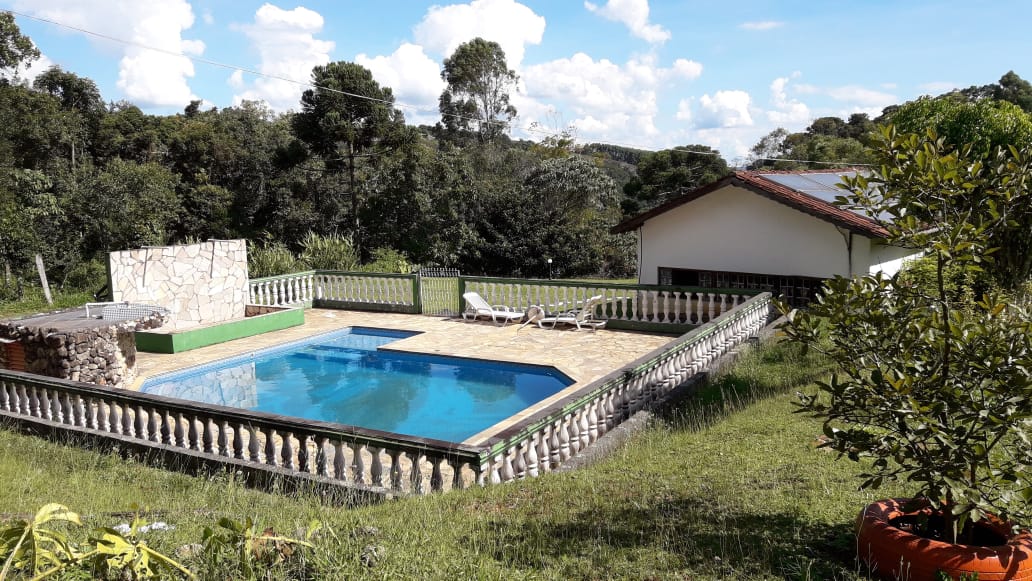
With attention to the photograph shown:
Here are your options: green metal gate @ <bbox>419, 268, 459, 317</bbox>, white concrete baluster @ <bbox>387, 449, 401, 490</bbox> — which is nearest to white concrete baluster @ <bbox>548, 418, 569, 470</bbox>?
white concrete baluster @ <bbox>387, 449, 401, 490</bbox>

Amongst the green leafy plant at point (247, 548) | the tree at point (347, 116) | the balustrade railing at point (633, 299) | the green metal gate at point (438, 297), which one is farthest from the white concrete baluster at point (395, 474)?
the tree at point (347, 116)

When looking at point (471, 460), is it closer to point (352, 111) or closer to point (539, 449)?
point (539, 449)

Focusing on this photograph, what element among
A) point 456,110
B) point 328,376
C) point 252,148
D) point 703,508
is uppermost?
point 456,110

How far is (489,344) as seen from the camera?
48.1 feet

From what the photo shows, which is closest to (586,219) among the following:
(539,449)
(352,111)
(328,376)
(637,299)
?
(352,111)

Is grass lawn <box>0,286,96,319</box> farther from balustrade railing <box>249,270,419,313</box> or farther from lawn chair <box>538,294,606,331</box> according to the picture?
lawn chair <box>538,294,606,331</box>

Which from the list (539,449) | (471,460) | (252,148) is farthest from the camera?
(252,148)

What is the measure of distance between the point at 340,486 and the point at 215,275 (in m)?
12.4

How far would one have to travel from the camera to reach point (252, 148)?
41.2 metres

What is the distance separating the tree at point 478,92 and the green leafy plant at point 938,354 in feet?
156

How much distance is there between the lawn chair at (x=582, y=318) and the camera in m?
15.9

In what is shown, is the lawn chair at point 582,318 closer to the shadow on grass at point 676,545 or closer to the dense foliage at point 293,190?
the dense foliage at point 293,190

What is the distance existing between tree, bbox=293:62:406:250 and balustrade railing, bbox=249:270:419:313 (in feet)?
49.4

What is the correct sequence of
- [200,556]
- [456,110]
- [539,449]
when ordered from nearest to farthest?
[200,556], [539,449], [456,110]
